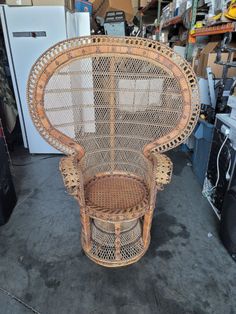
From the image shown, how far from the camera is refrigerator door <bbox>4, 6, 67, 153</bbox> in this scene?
2.01m

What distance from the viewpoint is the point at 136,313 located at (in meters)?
1.06

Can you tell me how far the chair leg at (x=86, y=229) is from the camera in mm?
1168

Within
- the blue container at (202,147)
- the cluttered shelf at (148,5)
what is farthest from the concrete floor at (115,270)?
the cluttered shelf at (148,5)

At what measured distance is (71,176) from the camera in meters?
1.02

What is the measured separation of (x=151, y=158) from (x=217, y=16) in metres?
1.27

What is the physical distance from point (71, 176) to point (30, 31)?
5.64ft

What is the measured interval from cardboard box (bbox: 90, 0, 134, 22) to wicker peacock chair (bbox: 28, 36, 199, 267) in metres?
3.81

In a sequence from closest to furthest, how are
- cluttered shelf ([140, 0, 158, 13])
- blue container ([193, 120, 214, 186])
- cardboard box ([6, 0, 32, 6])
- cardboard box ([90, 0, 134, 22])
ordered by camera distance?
blue container ([193, 120, 214, 186])
cardboard box ([6, 0, 32, 6])
cluttered shelf ([140, 0, 158, 13])
cardboard box ([90, 0, 134, 22])

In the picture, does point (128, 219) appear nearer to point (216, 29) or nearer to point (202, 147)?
point (202, 147)

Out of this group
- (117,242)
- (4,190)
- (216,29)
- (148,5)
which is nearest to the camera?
(117,242)

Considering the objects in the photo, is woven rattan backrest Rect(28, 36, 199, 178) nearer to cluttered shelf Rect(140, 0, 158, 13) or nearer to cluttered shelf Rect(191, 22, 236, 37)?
cluttered shelf Rect(191, 22, 236, 37)

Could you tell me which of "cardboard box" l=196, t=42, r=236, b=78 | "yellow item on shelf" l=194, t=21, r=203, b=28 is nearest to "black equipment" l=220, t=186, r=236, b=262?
"cardboard box" l=196, t=42, r=236, b=78

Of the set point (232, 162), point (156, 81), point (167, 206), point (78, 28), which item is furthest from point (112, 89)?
point (78, 28)

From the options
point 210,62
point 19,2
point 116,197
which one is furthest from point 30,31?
point 116,197
